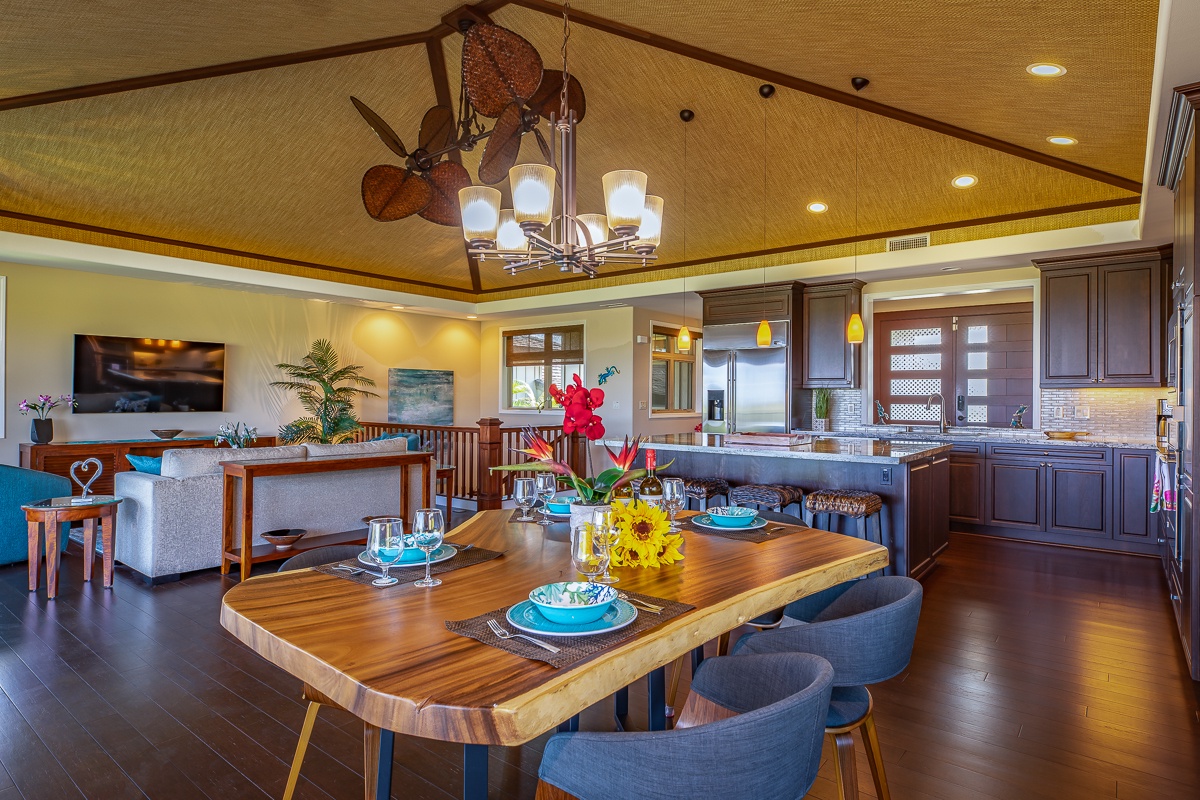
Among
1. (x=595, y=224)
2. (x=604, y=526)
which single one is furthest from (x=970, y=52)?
(x=604, y=526)

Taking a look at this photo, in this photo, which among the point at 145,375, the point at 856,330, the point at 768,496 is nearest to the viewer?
the point at 768,496

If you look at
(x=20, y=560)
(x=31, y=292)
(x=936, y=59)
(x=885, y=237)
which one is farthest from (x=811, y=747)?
(x=31, y=292)

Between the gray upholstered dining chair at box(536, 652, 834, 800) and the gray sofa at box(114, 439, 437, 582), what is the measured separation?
14.0 ft

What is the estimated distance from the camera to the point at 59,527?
4.46 metres

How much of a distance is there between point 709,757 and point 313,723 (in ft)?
4.93

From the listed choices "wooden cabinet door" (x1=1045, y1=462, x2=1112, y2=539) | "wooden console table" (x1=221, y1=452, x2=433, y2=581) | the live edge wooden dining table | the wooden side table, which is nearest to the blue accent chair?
the wooden side table

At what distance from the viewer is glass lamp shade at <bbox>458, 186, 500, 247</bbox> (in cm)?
363

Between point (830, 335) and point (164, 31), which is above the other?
point (164, 31)

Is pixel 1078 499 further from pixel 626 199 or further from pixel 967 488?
pixel 626 199

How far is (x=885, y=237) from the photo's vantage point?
6809mm

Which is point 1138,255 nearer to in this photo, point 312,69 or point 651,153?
point 651,153

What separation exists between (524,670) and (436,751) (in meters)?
1.53

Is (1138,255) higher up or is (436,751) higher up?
(1138,255)

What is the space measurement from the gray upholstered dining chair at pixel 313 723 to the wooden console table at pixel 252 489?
7.38ft
